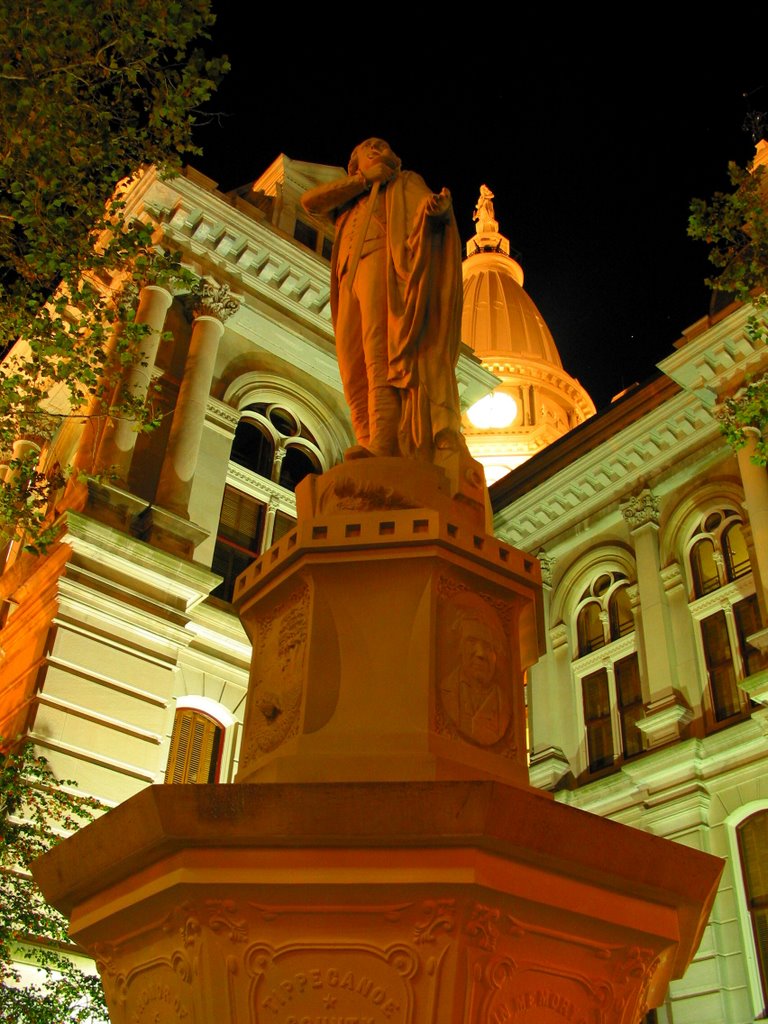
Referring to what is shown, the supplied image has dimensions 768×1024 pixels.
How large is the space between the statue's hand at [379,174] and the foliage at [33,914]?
7.18 metres

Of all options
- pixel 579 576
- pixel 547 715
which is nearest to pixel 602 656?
pixel 547 715

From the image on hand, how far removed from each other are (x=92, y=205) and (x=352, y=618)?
8463 millimetres

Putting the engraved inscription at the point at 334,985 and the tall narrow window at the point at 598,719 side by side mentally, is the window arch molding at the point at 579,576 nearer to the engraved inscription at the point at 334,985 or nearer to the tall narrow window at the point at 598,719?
the tall narrow window at the point at 598,719

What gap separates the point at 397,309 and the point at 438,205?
2.36ft

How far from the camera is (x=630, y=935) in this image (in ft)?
13.8

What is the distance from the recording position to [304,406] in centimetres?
2264

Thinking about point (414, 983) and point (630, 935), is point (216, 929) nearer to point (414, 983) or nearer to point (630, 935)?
point (414, 983)

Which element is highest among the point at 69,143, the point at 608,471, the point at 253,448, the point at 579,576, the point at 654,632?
the point at 608,471

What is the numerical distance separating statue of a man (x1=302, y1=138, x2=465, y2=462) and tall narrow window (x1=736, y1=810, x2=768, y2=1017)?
13.3 m

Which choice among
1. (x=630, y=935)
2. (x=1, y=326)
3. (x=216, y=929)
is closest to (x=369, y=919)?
(x=216, y=929)

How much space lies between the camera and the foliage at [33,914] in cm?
1054

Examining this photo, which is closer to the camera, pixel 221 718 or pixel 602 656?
pixel 221 718

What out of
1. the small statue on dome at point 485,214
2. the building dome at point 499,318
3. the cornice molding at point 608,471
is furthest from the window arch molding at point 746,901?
the small statue on dome at point 485,214

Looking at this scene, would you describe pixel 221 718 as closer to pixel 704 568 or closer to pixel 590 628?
pixel 590 628
